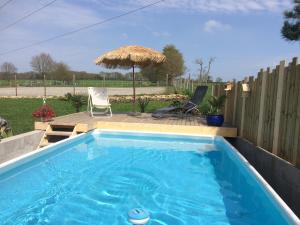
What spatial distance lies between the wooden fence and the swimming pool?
1.70ft

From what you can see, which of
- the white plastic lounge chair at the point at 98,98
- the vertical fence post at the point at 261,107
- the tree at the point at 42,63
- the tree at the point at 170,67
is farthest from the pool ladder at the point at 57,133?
the tree at the point at 42,63

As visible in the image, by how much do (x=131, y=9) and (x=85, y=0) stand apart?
3.82 m

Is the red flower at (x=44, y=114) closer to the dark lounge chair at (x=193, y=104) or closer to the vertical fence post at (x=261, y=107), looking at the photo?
the dark lounge chair at (x=193, y=104)

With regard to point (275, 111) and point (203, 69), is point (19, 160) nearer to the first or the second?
point (275, 111)

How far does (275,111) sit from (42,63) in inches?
Result: 2247

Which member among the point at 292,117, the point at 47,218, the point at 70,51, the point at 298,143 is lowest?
the point at 47,218

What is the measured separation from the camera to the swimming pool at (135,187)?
350 centimetres

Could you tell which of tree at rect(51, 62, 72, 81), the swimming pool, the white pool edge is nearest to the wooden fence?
the swimming pool

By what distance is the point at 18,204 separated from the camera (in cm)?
381

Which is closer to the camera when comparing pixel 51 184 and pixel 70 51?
pixel 51 184

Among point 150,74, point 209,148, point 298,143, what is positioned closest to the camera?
point 298,143

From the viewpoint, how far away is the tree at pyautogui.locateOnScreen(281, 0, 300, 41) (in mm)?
9117

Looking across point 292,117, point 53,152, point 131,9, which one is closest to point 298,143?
point 292,117

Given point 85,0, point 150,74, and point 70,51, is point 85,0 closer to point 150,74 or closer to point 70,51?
point 70,51
